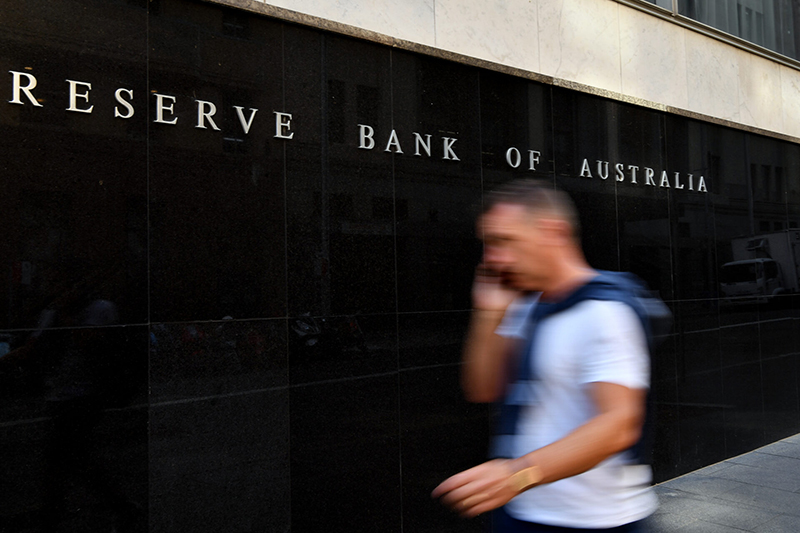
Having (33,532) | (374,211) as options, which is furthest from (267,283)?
(33,532)

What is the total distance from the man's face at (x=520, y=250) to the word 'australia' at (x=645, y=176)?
16.4 ft

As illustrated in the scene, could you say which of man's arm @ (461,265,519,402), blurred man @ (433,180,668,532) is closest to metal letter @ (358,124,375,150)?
man's arm @ (461,265,519,402)

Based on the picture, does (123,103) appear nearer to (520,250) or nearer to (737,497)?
(520,250)

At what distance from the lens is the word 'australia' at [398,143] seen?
5375 millimetres

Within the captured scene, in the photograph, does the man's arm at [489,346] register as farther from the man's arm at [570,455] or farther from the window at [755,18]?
the window at [755,18]

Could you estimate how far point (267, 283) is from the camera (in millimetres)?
4848

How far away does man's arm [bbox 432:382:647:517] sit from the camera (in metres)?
1.89

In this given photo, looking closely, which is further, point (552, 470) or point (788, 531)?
point (788, 531)

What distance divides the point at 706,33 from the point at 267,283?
6.37 metres

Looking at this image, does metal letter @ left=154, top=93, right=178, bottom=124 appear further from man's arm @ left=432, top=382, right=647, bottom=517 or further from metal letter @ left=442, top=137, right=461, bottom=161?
man's arm @ left=432, top=382, right=647, bottom=517

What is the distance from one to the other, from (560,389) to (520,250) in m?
0.43

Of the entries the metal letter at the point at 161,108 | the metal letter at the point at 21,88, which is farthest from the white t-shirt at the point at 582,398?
the metal letter at the point at 21,88

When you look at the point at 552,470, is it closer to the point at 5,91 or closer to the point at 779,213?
the point at 5,91

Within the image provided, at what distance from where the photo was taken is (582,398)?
2.00 m
